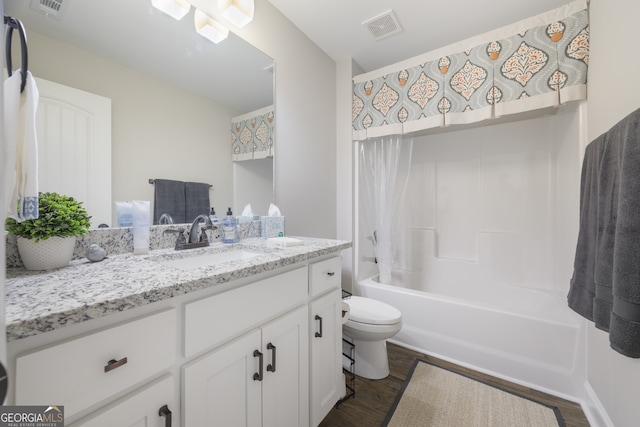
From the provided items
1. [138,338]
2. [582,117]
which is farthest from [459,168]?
[138,338]

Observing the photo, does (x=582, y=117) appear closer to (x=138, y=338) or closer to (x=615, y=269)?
(x=615, y=269)

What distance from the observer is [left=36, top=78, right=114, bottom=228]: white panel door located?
89 cm

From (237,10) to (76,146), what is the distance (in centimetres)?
107

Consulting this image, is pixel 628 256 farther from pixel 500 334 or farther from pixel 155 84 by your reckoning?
pixel 155 84

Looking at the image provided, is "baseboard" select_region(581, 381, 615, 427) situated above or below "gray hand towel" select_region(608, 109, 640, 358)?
below

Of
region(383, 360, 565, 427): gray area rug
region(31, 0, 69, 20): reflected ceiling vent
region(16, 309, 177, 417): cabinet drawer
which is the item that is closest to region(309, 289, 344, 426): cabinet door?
region(383, 360, 565, 427): gray area rug

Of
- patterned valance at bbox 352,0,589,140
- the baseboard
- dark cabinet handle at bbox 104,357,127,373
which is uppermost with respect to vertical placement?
patterned valance at bbox 352,0,589,140

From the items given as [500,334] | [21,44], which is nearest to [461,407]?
[500,334]

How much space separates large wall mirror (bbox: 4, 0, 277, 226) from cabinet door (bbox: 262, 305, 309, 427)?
30.9 inches

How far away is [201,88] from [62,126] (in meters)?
0.65

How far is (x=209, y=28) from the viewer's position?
1387mm

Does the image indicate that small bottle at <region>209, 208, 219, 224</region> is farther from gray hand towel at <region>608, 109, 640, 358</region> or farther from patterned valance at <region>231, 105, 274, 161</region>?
gray hand towel at <region>608, 109, 640, 358</region>

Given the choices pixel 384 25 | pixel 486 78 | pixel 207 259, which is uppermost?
pixel 384 25

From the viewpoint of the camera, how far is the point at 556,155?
2119 mm
